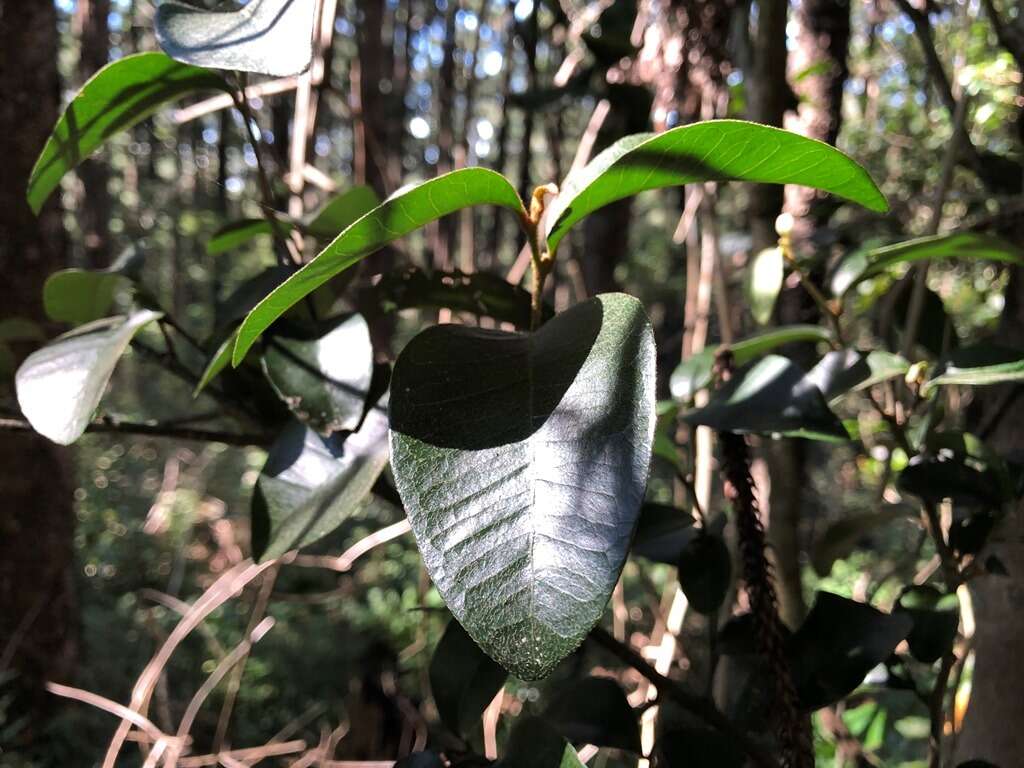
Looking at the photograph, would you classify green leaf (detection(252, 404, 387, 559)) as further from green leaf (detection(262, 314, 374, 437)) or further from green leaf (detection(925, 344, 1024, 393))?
green leaf (detection(925, 344, 1024, 393))

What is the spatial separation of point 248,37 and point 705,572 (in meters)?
0.33

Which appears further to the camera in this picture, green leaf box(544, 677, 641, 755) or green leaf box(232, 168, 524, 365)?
green leaf box(544, 677, 641, 755)

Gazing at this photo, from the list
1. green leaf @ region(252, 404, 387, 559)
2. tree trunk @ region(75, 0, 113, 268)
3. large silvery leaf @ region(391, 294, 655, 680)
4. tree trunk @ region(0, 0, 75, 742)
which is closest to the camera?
large silvery leaf @ region(391, 294, 655, 680)

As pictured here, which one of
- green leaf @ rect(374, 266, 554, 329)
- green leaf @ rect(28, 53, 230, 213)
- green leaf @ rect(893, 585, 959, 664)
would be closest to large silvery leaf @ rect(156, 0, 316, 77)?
green leaf @ rect(28, 53, 230, 213)

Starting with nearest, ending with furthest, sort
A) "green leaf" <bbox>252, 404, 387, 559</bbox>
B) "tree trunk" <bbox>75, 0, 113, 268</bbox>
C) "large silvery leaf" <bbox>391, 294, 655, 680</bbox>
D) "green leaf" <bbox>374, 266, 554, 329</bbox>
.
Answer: "large silvery leaf" <bbox>391, 294, 655, 680</bbox> < "green leaf" <bbox>252, 404, 387, 559</bbox> < "green leaf" <bbox>374, 266, 554, 329</bbox> < "tree trunk" <bbox>75, 0, 113, 268</bbox>

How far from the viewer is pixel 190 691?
222 centimetres

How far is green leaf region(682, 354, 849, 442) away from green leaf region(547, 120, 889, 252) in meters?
0.10

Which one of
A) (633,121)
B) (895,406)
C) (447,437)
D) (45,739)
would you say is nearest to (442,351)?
(447,437)

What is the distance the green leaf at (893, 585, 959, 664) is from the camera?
0.39 metres

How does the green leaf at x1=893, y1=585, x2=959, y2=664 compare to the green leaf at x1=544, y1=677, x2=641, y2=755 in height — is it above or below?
above

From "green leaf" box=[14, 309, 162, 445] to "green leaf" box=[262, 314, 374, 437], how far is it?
7cm

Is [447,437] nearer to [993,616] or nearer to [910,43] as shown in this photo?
[993,616]

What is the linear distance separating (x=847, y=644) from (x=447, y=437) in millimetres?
234

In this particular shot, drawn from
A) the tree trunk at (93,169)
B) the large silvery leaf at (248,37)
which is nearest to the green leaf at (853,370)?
the large silvery leaf at (248,37)
